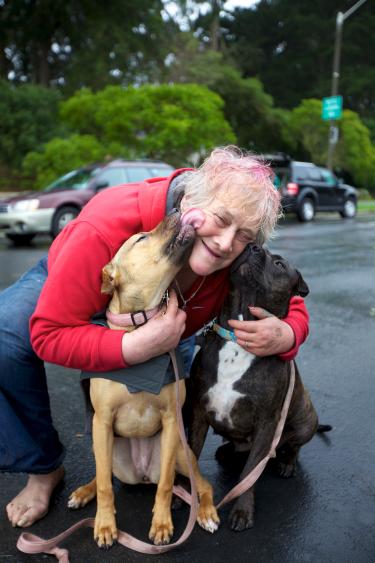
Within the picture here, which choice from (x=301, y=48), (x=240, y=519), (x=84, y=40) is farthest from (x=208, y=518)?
(x=301, y=48)

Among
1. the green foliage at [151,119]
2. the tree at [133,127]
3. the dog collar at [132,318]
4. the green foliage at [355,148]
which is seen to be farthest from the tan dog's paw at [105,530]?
the green foliage at [355,148]

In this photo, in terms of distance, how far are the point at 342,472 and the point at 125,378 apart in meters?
1.27

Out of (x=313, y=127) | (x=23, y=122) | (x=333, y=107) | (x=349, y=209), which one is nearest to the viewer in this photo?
(x=23, y=122)

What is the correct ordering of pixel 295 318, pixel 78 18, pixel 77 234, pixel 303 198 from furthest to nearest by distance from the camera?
pixel 78 18 < pixel 303 198 < pixel 295 318 < pixel 77 234

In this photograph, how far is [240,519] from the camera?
2301 mm

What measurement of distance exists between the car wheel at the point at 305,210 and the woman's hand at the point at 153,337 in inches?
613

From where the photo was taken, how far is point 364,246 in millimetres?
11266

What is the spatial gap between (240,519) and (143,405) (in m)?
0.64

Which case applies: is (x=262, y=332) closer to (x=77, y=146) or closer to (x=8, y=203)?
(x=8, y=203)

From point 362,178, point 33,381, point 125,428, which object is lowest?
point 362,178

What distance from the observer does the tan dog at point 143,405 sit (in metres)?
2.08

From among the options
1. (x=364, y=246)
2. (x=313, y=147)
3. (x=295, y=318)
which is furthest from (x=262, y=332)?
(x=313, y=147)

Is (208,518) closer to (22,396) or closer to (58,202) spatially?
(22,396)

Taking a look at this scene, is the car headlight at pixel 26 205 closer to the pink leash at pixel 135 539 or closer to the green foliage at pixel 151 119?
the green foliage at pixel 151 119
